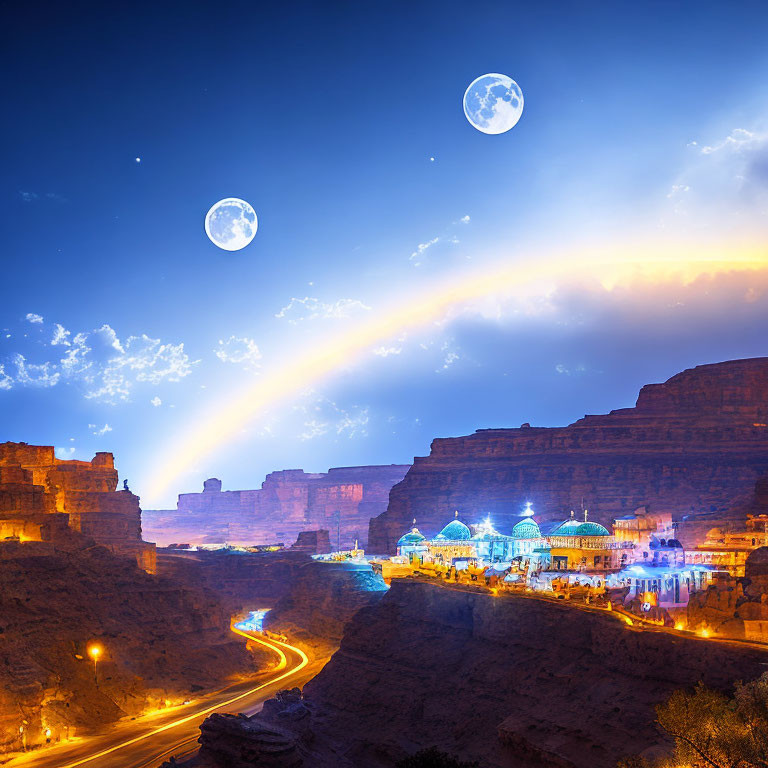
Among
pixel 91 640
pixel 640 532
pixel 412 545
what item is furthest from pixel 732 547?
pixel 91 640

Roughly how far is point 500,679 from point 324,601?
5290 cm

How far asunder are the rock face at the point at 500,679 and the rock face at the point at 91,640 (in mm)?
15809

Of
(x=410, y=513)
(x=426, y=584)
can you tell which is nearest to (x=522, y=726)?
(x=426, y=584)

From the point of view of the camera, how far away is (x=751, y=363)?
126562mm

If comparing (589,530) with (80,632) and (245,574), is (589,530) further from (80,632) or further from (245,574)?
(245,574)

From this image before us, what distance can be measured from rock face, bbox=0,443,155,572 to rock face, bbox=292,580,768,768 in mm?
33065

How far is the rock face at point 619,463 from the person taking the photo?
377 ft

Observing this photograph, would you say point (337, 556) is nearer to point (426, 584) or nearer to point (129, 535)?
point (129, 535)

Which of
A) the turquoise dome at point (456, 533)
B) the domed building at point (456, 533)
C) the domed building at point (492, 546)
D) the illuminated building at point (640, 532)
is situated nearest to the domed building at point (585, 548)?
the illuminated building at point (640, 532)

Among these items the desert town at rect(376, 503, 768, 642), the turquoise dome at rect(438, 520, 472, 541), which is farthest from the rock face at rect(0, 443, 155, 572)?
the turquoise dome at rect(438, 520, 472, 541)

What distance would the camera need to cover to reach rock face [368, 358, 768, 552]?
115 meters

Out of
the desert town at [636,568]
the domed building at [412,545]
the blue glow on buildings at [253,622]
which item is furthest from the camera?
the domed building at [412,545]

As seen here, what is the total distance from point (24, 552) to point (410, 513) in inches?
3134

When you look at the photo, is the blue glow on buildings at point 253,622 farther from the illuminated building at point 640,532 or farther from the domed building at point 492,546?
the illuminated building at point 640,532
